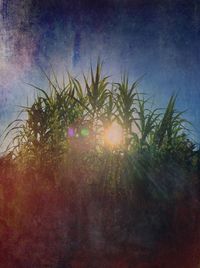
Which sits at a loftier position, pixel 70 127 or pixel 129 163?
pixel 70 127

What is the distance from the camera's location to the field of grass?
9.91 feet

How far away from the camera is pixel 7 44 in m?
3.66

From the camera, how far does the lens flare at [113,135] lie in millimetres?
3100

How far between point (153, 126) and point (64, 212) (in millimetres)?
1065

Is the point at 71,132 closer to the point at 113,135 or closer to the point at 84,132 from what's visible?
the point at 84,132

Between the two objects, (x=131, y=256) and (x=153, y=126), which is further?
(x=153, y=126)

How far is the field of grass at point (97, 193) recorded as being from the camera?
302 centimetres

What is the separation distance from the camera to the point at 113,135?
3154 millimetres

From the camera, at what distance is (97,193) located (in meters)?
3.08

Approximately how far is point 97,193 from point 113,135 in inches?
20.1

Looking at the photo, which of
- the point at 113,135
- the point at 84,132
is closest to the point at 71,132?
the point at 84,132

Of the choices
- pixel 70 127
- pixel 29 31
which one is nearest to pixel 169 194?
pixel 70 127

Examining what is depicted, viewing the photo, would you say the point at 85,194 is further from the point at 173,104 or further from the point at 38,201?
the point at 173,104

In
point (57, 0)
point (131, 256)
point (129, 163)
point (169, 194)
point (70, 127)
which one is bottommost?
point (131, 256)
